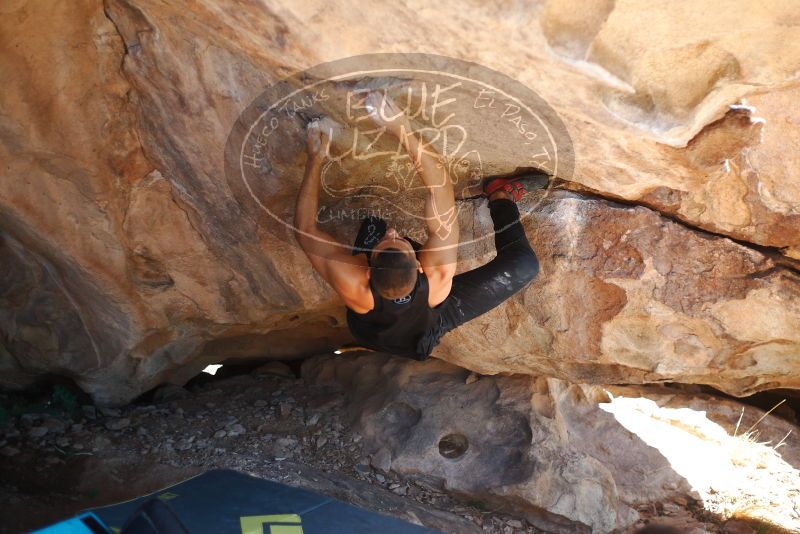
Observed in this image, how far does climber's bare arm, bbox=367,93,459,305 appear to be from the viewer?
252cm

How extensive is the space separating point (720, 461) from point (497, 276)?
212 cm

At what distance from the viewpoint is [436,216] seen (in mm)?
2598

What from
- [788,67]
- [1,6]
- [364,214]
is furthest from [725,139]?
[1,6]

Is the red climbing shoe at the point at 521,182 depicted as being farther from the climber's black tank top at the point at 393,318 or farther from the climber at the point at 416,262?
the climber's black tank top at the point at 393,318

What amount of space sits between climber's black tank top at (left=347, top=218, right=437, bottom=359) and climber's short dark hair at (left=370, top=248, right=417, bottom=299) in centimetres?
5

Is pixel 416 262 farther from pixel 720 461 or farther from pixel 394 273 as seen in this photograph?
pixel 720 461

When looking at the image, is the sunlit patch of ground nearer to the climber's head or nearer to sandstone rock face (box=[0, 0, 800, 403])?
sandstone rock face (box=[0, 0, 800, 403])

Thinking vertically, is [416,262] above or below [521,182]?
below

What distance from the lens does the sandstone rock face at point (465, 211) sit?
1904mm

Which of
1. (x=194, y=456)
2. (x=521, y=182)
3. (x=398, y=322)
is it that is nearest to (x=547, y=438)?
(x=398, y=322)

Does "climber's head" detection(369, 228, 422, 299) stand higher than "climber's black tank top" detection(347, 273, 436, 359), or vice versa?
"climber's head" detection(369, 228, 422, 299)

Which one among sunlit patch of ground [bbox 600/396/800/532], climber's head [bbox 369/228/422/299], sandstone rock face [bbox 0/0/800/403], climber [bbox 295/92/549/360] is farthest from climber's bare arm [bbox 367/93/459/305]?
sunlit patch of ground [bbox 600/396/800/532]

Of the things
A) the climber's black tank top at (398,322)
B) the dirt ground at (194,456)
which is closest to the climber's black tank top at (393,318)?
the climber's black tank top at (398,322)

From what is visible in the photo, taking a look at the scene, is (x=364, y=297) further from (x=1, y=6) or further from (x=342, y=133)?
(x=1, y=6)
